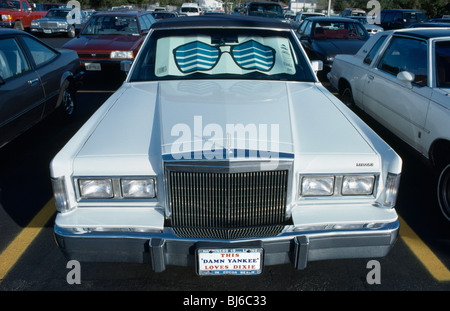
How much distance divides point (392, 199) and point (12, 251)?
9.50 feet

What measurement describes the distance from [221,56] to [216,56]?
0.05m

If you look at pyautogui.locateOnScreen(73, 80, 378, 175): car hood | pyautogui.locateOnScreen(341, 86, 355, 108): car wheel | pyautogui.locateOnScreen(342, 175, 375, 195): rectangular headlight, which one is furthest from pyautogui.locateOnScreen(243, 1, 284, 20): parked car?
pyautogui.locateOnScreen(342, 175, 375, 195): rectangular headlight

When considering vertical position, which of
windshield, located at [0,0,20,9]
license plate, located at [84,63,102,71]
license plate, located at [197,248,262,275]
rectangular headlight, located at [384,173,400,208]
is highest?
windshield, located at [0,0,20,9]

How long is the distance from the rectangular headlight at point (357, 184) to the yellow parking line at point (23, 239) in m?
2.50

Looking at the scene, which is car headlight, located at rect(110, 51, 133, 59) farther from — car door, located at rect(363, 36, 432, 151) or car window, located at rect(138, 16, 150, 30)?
car door, located at rect(363, 36, 432, 151)

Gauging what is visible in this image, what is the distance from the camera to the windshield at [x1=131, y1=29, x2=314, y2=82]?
12.3 ft

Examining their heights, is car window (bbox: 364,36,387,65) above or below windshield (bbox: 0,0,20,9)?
Result: below

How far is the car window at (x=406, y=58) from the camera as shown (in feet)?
13.7

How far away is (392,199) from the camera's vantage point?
2.44 m

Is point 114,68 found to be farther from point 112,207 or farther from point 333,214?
point 333,214

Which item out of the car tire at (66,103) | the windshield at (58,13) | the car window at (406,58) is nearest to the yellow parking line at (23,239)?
the car tire at (66,103)

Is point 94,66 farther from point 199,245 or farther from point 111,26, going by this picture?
point 199,245

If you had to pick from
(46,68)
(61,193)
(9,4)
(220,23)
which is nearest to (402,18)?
(220,23)
